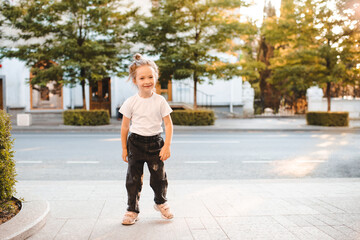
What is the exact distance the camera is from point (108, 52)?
738 inches

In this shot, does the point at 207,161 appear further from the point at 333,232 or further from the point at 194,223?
the point at 333,232

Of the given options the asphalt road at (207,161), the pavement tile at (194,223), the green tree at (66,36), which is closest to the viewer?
the pavement tile at (194,223)

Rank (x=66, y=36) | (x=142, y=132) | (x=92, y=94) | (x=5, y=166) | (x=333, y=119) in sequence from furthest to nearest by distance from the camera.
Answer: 1. (x=92, y=94)
2. (x=66, y=36)
3. (x=333, y=119)
4. (x=142, y=132)
5. (x=5, y=166)

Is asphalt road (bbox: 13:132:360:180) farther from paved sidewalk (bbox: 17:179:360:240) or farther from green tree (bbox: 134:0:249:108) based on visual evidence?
green tree (bbox: 134:0:249:108)

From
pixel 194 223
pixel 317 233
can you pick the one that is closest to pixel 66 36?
pixel 194 223

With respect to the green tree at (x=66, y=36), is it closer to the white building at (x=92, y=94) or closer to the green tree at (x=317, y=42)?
the white building at (x=92, y=94)

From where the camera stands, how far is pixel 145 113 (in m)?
3.55

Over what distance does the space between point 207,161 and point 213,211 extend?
416 cm

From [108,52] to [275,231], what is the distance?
1685 centimetres

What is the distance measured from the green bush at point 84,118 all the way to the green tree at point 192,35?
4164 millimetres

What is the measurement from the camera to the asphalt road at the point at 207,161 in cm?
672

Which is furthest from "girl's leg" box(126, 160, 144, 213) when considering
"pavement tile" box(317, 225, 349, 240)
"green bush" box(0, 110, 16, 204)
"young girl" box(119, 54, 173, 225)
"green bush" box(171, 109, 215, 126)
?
"green bush" box(171, 109, 215, 126)

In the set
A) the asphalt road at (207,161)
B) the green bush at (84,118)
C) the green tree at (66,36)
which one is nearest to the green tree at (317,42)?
the asphalt road at (207,161)

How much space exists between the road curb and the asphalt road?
271cm
